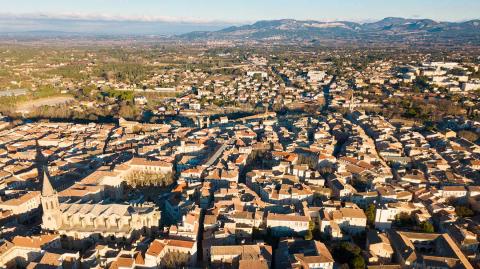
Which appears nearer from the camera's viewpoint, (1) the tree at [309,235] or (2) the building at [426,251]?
(2) the building at [426,251]

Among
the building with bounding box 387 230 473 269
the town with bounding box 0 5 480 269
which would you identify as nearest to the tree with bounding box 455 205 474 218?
the town with bounding box 0 5 480 269

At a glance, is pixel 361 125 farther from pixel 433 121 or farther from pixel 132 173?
pixel 132 173

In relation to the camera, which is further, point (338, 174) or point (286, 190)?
point (338, 174)

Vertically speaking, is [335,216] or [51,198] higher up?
[51,198]

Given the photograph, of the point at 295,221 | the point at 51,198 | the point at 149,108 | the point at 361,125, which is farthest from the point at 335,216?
the point at 149,108

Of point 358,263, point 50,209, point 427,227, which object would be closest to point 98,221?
point 50,209

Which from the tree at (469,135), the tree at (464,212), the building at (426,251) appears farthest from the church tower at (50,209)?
the tree at (469,135)

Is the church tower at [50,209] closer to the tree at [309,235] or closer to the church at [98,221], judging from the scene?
the church at [98,221]

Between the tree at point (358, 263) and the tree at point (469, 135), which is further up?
the tree at point (469, 135)
